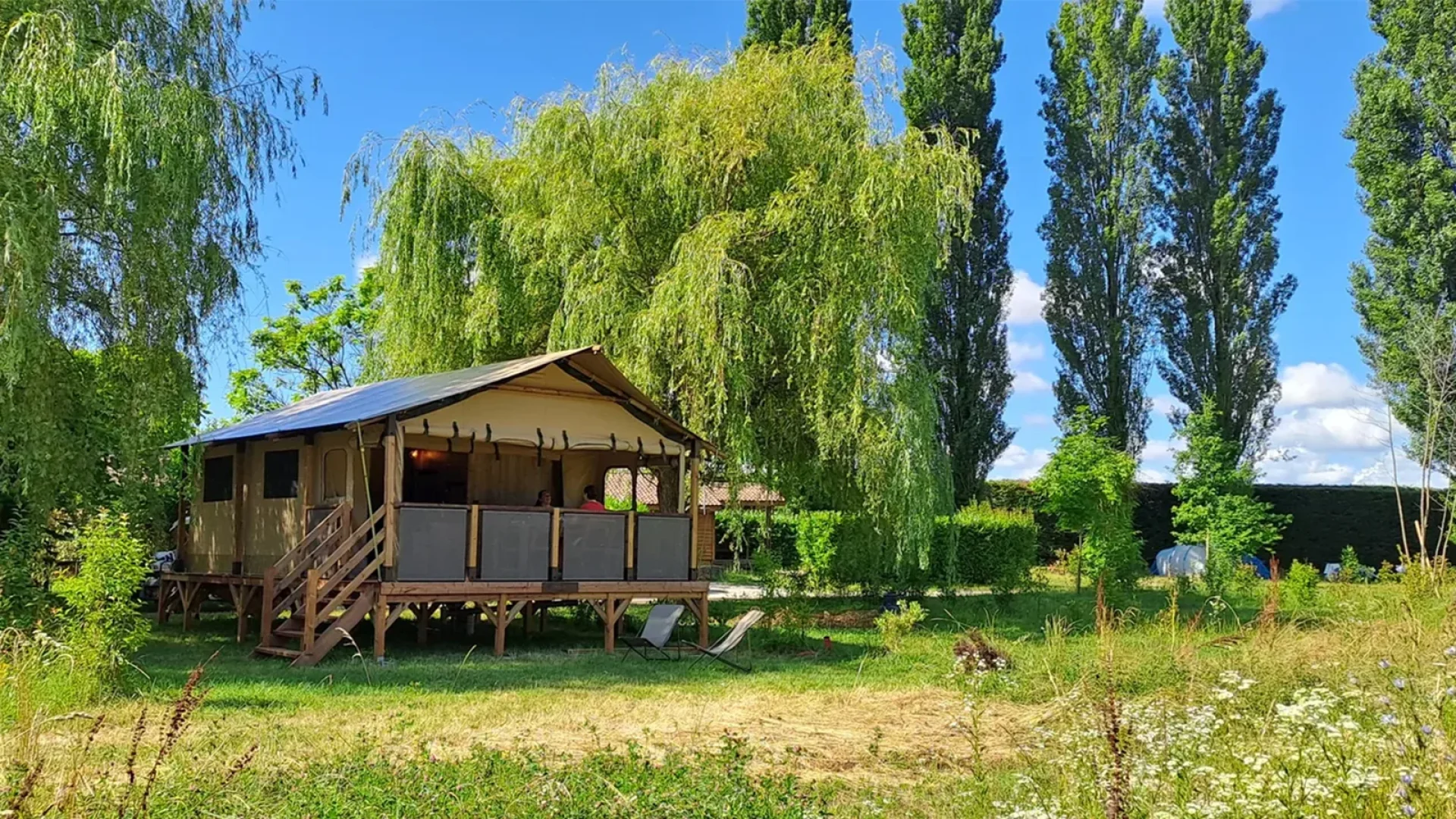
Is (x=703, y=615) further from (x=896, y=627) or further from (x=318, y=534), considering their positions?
(x=318, y=534)

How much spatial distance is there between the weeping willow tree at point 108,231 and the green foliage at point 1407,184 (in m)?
22.3

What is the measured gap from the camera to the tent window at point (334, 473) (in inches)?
521

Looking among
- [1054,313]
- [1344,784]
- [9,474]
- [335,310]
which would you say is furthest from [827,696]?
[335,310]

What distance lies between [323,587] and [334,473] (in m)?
2.64

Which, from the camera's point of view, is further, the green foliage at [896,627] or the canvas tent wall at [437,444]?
the green foliage at [896,627]

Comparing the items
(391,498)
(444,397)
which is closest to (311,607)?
(391,498)

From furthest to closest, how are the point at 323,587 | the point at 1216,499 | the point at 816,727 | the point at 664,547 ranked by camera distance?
the point at 1216,499 → the point at 664,547 → the point at 323,587 → the point at 816,727

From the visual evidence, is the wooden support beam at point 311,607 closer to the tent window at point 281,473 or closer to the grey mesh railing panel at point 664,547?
the tent window at point 281,473

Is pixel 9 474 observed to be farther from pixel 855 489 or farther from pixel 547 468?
pixel 855 489

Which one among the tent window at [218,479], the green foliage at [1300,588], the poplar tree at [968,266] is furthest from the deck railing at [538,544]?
the poplar tree at [968,266]

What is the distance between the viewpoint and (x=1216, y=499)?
23.1m

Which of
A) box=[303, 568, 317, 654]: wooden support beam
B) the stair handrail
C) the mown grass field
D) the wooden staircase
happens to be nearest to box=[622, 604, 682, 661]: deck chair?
the mown grass field

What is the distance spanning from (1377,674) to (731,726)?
13.1ft

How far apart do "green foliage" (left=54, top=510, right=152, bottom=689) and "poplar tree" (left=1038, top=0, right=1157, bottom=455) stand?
2347 cm
